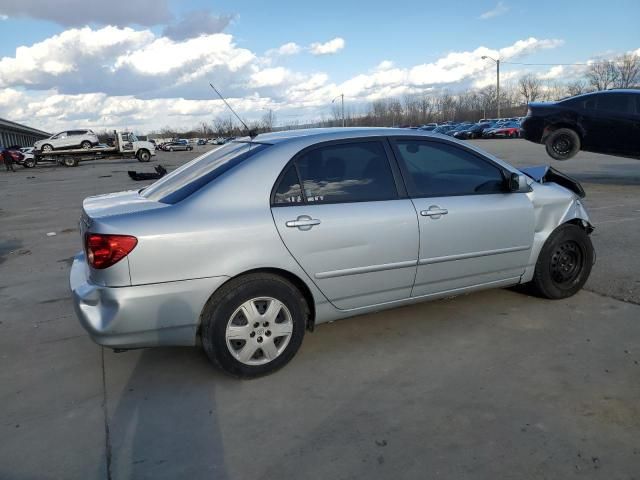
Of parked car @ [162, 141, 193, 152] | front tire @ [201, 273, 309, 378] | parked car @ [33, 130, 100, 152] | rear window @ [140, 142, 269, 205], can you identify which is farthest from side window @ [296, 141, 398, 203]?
parked car @ [162, 141, 193, 152]

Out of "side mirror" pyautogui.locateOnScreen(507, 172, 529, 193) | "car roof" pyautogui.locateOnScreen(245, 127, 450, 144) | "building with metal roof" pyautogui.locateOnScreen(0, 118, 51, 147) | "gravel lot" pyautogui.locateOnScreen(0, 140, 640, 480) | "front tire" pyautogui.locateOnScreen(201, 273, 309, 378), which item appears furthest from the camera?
"building with metal roof" pyautogui.locateOnScreen(0, 118, 51, 147)

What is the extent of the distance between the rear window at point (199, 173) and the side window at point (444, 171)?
1123 mm

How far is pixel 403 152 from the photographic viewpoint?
12.4 feet

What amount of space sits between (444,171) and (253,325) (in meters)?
1.94

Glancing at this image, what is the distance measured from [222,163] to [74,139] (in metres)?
38.7

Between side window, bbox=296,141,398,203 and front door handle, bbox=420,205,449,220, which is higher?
side window, bbox=296,141,398,203

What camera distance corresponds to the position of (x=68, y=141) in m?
37.0

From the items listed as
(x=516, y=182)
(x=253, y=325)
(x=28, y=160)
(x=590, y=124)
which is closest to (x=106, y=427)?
(x=253, y=325)

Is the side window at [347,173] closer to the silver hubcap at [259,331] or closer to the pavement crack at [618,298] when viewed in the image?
the silver hubcap at [259,331]

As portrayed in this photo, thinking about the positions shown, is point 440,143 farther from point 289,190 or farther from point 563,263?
point 563,263

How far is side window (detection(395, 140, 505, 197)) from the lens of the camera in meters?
3.75

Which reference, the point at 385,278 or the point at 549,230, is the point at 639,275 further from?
the point at 385,278

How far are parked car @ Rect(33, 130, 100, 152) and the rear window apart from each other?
37.8m

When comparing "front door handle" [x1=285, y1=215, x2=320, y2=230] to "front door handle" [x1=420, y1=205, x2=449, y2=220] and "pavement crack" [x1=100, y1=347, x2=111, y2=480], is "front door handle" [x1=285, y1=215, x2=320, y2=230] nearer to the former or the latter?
"front door handle" [x1=420, y1=205, x2=449, y2=220]
